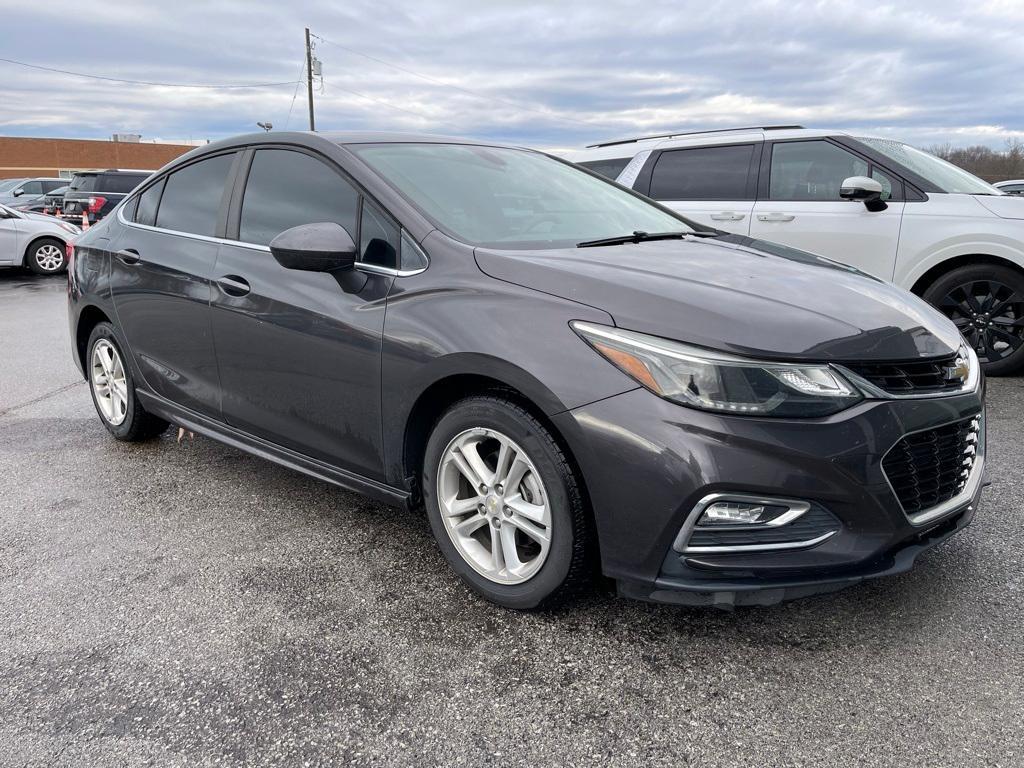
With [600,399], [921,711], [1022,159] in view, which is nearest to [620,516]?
[600,399]

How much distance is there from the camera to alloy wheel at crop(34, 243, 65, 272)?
47.0ft

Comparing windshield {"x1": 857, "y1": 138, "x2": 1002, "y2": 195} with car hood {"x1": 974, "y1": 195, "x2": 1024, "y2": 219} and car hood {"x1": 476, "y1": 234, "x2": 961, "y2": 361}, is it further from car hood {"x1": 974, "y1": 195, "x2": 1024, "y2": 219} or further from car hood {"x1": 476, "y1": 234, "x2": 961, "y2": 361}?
car hood {"x1": 476, "y1": 234, "x2": 961, "y2": 361}

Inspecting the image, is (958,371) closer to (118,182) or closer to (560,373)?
(560,373)

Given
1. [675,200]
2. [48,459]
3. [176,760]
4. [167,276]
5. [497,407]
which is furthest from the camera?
[675,200]

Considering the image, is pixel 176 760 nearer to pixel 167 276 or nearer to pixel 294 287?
pixel 294 287

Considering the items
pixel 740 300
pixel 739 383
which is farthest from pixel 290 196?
pixel 739 383

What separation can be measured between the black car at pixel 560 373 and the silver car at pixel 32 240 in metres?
12.3

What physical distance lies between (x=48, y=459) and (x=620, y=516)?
348 cm

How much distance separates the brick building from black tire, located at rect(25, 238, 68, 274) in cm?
4006

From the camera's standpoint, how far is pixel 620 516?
7.46ft

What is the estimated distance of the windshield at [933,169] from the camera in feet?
19.5

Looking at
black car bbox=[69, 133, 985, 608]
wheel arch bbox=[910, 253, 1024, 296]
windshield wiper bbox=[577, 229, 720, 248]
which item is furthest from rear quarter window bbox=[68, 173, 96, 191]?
windshield wiper bbox=[577, 229, 720, 248]

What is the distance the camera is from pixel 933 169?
243 inches

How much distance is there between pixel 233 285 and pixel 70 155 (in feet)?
198
